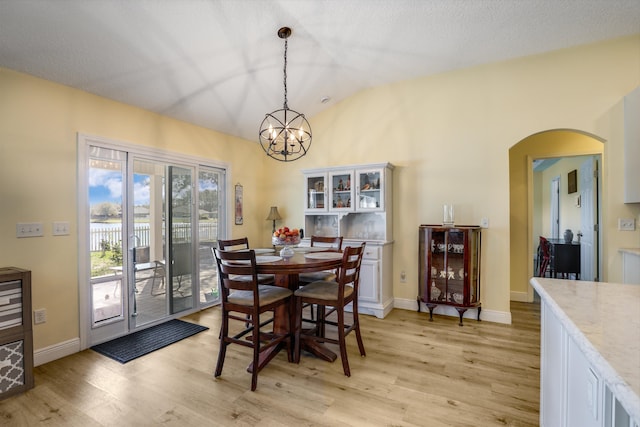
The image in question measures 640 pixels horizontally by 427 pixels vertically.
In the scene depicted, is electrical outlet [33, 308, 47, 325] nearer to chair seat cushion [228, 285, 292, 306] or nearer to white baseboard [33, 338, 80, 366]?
white baseboard [33, 338, 80, 366]

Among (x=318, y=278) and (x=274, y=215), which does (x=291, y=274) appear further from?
(x=274, y=215)

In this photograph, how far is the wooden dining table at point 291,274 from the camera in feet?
7.71

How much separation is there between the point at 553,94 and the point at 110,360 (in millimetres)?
5154

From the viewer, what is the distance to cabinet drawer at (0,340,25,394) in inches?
86.4

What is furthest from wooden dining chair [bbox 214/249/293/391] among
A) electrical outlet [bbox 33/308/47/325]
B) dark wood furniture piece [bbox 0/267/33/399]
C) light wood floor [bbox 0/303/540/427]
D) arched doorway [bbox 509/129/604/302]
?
arched doorway [bbox 509/129/604/302]

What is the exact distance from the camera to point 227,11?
2516mm

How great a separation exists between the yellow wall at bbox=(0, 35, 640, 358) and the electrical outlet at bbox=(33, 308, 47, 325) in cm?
4

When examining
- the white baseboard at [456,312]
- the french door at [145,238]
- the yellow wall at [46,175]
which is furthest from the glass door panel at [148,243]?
the white baseboard at [456,312]

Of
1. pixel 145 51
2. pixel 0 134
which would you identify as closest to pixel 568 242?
pixel 145 51

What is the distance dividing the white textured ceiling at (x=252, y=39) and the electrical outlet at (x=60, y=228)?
1277 mm

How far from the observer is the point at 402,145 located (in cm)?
407

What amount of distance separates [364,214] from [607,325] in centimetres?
348

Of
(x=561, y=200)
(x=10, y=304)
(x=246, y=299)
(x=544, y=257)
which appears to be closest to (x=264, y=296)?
(x=246, y=299)

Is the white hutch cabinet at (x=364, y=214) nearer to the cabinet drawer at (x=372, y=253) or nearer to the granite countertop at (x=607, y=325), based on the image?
the cabinet drawer at (x=372, y=253)
